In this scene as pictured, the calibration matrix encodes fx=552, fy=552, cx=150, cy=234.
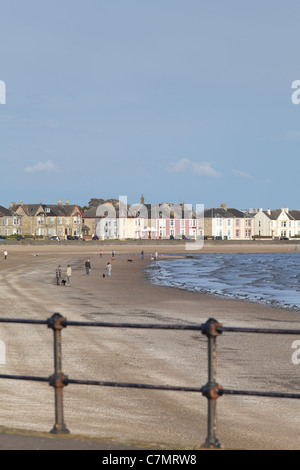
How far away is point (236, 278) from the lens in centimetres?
4953

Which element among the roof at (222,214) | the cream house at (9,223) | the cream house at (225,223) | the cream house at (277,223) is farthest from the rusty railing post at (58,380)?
the cream house at (277,223)

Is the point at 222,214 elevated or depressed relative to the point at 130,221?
elevated

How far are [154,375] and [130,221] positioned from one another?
12542 cm

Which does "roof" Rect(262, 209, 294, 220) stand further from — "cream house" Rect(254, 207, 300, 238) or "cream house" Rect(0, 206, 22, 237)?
"cream house" Rect(0, 206, 22, 237)

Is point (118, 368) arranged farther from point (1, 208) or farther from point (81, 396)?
point (1, 208)

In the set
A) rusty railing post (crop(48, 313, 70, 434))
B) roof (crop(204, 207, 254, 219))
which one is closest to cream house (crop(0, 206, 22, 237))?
roof (crop(204, 207, 254, 219))

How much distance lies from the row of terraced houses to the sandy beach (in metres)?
108

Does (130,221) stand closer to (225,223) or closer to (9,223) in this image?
(225,223)

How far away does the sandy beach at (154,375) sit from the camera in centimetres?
875

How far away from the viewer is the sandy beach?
875 centimetres

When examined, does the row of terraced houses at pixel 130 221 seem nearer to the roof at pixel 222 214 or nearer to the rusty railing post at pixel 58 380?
the roof at pixel 222 214

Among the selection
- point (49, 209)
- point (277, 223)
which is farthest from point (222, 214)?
point (49, 209)

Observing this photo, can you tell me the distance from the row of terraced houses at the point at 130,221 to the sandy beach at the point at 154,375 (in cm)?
10770

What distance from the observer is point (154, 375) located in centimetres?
1285
